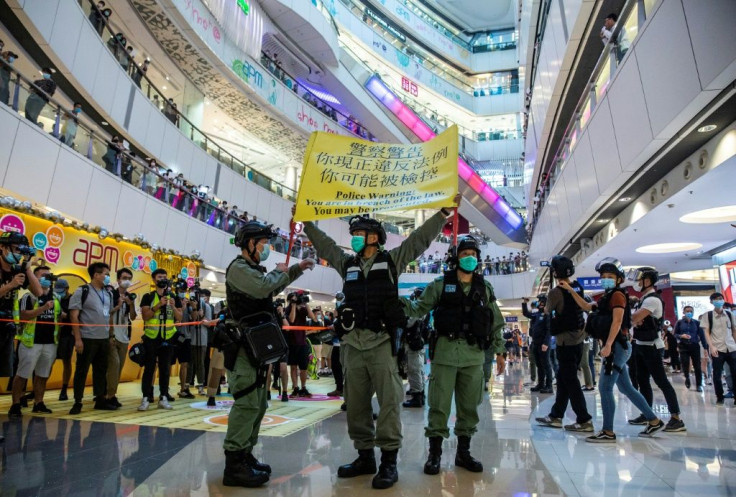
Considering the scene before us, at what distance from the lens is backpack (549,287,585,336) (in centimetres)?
472

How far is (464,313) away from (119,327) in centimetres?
511

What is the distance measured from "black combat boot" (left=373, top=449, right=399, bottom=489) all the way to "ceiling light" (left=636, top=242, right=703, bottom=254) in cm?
966

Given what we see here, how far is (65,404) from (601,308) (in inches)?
264

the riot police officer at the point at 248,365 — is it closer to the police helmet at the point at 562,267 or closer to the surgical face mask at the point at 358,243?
the surgical face mask at the point at 358,243

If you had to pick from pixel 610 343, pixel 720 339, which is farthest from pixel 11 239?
pixel 720 339

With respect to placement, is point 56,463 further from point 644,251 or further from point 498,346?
point 644,251

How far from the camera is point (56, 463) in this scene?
10.9ft

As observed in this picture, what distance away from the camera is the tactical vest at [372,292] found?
3221 millimetres

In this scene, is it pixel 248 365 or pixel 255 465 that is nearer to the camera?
pixel 255 465

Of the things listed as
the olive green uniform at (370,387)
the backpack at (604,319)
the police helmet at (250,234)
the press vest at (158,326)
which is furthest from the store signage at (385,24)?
the olive green uniform at (370,387)

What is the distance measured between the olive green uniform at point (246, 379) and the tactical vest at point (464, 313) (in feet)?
3.99

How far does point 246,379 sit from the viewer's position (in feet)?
10.4

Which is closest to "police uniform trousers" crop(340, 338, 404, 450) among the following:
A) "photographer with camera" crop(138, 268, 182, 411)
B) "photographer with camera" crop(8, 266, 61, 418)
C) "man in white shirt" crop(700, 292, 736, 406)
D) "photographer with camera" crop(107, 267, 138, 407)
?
"photographer with camera" crop(138, 268, 182, 411)

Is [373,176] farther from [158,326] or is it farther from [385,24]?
[385,24]
